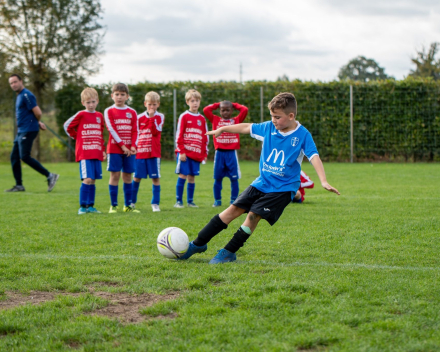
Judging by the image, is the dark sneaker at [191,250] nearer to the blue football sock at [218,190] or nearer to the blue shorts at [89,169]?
the blue shorts at [89,169]

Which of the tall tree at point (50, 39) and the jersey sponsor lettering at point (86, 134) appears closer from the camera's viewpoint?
the jersey sponsor lettering at point (86, 134)

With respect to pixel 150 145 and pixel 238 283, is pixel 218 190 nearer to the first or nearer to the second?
pixel 150 145

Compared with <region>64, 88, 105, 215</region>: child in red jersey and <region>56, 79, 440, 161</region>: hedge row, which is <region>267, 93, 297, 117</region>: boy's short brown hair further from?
<region>56, 79, 440, 161</region>: hedge row

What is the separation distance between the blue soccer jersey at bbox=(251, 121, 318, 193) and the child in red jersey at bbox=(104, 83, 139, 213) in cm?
369

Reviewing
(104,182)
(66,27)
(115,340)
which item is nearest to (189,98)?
(104,182)

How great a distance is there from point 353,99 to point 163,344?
17562mm

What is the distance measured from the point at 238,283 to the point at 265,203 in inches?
34.8

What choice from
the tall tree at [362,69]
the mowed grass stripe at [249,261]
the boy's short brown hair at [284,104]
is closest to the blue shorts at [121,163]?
the mowed grass stripe at [249,261]

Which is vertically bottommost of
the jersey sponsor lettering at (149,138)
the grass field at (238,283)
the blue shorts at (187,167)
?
the grass field at (238,283)

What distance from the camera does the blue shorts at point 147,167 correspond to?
8344 millimetres

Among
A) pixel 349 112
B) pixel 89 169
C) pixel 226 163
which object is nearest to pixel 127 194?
pixel 89 169

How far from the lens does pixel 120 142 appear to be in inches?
300

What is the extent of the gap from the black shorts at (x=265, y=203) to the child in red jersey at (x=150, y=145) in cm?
386

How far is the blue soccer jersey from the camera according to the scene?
174 inches
